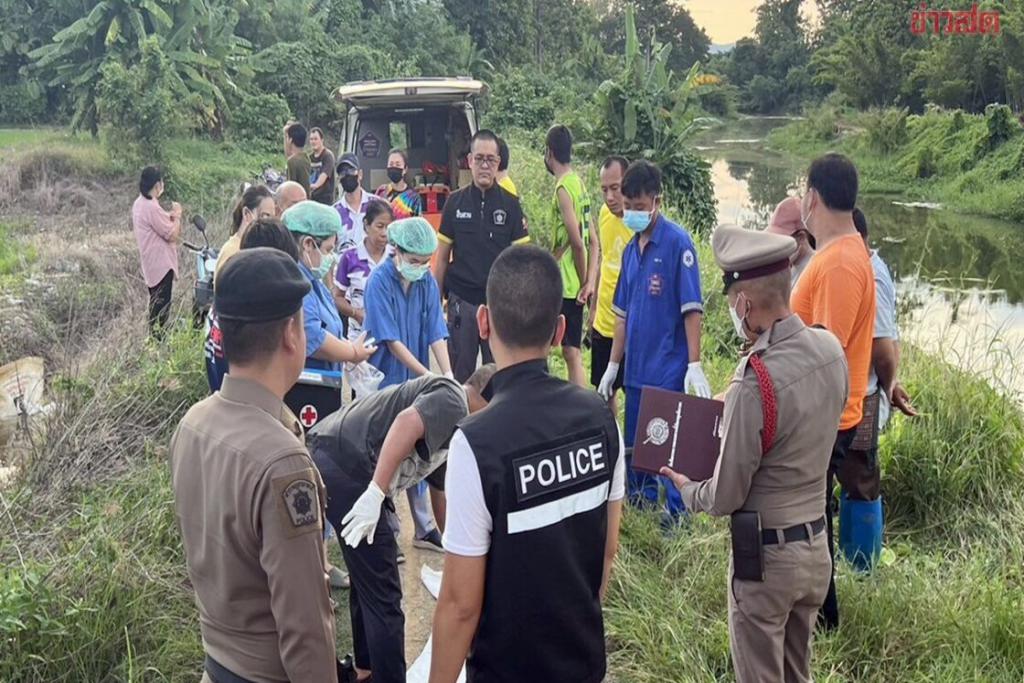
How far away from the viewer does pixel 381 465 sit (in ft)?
9.21

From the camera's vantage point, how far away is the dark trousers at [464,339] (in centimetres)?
552

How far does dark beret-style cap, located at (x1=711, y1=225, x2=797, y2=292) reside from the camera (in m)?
2.66

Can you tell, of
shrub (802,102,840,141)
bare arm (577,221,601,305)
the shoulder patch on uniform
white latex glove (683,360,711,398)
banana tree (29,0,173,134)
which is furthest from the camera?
shrub (802,102,840,141)

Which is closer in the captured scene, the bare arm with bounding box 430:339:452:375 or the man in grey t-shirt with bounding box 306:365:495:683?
the man in grey t-shirt with bounding box 306:365:495:683

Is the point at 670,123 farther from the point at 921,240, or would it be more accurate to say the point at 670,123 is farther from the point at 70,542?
the point at 70,542

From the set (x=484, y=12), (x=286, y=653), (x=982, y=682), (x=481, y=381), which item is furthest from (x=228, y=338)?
(x=484, y=12)

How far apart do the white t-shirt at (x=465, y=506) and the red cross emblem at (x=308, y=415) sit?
2.14 meters

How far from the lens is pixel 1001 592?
3787 millimetres

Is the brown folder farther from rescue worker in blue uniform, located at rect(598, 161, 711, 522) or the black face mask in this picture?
the black face mask

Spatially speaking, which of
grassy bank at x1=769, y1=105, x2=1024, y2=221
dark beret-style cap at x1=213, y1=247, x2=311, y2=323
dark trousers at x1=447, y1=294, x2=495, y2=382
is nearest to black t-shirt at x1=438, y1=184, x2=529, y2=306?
dark trousers at x1=447, y1=294, x2=495, y2=382

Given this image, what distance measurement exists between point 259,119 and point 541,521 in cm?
2290

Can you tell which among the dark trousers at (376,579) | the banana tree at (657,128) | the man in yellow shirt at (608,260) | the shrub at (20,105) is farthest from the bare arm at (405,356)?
the shrub at (20,105)

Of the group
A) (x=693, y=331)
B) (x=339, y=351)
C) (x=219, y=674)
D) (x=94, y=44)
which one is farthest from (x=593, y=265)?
(x=94, y=44)

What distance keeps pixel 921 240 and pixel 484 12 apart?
59.6 ft
